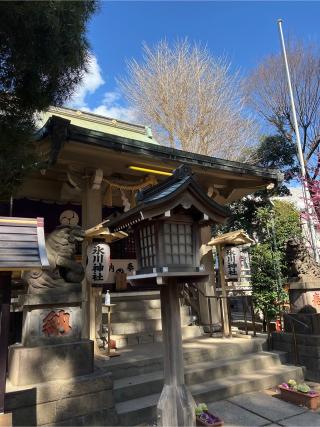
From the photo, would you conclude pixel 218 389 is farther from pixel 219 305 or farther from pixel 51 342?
pixel 219 305

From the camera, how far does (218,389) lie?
552cm

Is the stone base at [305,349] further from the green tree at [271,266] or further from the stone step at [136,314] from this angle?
the stone step at [136,314]

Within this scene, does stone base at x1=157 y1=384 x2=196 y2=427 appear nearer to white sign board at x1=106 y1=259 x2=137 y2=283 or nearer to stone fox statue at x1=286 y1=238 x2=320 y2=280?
stone fox statue at x1=286 y1=238 x2=320 y2=280

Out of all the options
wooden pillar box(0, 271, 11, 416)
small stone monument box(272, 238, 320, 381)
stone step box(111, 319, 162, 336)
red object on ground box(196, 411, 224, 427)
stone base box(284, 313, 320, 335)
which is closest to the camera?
wooden pillar box(0, 271, 11, 416)

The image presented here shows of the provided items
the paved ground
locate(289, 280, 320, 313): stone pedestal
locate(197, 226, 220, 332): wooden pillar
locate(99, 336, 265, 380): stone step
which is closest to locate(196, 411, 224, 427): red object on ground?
the paved ground

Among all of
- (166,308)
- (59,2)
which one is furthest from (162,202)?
(59,2)

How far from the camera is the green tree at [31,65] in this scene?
11.6 feet

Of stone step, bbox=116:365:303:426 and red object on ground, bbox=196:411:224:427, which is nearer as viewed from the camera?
red object on ground, bbox=196:411:224:427

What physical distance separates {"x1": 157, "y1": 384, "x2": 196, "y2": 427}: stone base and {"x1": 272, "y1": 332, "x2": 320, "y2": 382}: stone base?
3777 millimetres

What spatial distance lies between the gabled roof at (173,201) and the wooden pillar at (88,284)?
2.90m

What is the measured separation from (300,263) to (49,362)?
5.49 metres

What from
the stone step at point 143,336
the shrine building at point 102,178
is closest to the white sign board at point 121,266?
the shrine building at point 102,178

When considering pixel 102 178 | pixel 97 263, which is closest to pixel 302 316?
pixel 97 263

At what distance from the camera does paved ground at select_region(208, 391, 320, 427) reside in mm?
4723
